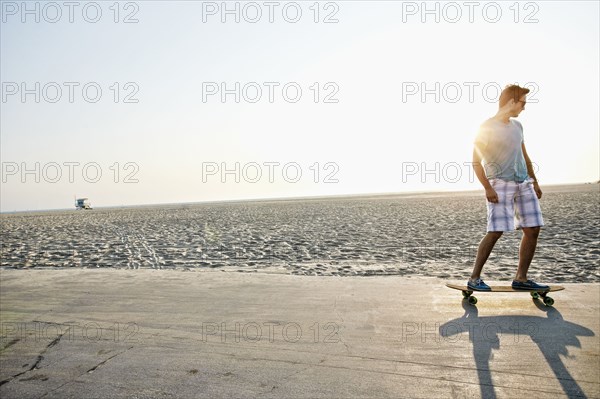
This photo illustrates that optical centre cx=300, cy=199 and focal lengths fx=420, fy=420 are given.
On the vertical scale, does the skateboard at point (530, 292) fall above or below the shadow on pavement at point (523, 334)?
above

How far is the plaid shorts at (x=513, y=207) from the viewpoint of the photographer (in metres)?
4.42

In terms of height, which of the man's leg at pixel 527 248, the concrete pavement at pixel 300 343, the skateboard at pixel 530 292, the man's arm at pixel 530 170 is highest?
the man's arm at pixel 530 170

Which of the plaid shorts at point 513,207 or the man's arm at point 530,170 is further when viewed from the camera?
the man's arm at point 530,170

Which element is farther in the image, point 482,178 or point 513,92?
point 482,178

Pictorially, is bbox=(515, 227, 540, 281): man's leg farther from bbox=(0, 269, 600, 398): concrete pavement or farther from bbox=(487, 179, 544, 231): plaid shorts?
bbox=(0, 269, 600, 398): concrete pavement

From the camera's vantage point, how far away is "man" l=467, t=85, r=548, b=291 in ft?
14.5

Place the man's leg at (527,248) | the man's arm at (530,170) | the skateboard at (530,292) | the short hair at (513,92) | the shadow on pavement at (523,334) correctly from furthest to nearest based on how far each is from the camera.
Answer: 1. the man's arm at (530,170)
2. the man's leg at (527,248)
3. the short hair at (513,92)
4. the skateboard at (530,292)
5. the shadow on pavement at (523,334)

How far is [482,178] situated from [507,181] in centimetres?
26

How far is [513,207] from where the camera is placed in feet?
14.9

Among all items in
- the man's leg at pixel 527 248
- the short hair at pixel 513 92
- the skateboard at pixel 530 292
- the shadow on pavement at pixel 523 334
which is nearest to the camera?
the shadow on pavement at pixel 523 334

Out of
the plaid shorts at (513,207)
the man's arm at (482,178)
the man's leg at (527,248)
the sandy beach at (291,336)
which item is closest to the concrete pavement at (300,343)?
the sandy beach at (291,336)

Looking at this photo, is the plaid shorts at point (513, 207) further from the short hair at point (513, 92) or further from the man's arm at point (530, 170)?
the short hair at point (513, 92)

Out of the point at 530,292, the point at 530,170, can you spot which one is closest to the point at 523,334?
the point at 530,292

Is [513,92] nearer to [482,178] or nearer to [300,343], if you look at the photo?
[482,178]
